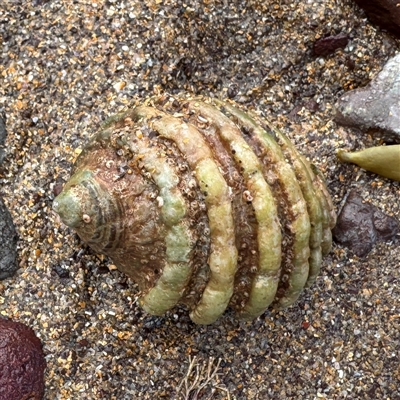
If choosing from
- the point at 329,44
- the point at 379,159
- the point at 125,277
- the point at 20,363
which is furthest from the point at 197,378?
the point at 329,44

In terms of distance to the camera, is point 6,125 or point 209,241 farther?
point 6,125

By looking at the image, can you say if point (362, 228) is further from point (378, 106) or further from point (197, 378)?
point (197, 378)

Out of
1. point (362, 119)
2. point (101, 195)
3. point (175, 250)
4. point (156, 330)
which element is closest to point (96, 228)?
point (101, 195)

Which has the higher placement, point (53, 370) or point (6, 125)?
point (6, 125)

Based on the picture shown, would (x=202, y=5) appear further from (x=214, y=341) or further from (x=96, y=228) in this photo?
(x=214, y=341)

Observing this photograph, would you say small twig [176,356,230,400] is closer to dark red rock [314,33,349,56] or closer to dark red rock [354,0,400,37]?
dark red rock [314,33,349,56]

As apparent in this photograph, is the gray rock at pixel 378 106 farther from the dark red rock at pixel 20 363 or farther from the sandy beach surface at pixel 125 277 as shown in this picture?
the dark red rock at pixel 20 363

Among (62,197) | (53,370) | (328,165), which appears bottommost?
(53,370)
